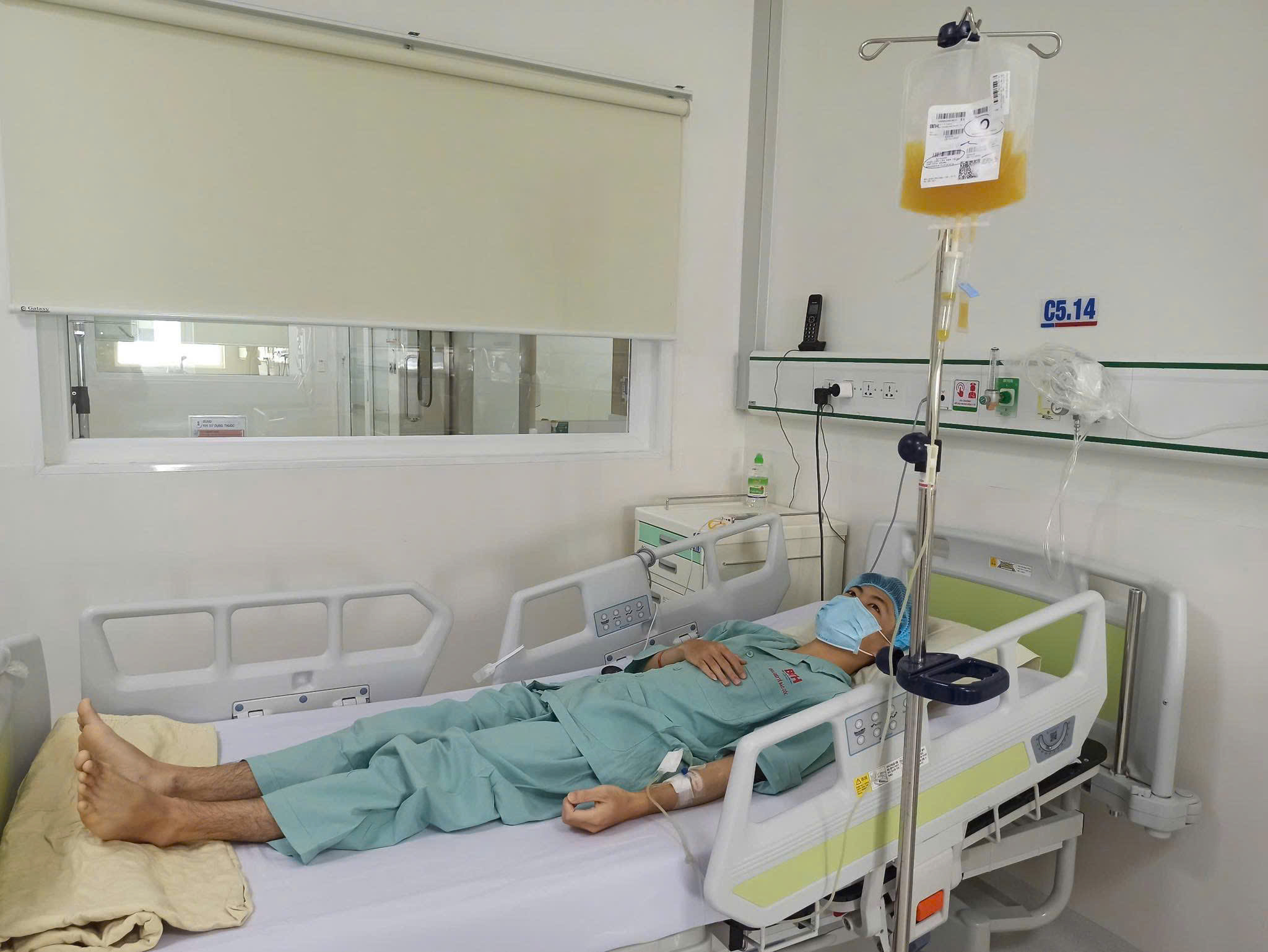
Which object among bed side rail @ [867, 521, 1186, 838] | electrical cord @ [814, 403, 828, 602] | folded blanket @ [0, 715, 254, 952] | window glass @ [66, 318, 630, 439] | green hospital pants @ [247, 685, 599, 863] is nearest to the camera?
folded blanket @ [0, 715, 254, 952]

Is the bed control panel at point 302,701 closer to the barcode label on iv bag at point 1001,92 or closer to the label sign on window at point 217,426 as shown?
the label sign on window at point 217,426

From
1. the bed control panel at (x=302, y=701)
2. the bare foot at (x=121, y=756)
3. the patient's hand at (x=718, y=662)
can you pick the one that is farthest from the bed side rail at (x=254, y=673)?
the patient's hand at (x=718, y=662)

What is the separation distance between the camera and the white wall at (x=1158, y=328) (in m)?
1.92

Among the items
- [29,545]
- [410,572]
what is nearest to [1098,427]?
[410,572]

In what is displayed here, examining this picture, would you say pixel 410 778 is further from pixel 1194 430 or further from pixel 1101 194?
pixel 1101 194

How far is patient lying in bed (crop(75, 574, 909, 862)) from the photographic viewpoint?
58.5 inches

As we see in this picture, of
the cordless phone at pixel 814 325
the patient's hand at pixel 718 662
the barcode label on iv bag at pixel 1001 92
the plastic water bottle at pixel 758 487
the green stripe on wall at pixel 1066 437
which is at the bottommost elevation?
the patient's hand at pixel 718 662

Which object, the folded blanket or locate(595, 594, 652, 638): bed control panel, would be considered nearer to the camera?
the folded blanket

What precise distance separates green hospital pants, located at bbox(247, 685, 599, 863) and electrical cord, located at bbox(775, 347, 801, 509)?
1700 millimetres

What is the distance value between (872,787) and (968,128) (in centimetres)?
110

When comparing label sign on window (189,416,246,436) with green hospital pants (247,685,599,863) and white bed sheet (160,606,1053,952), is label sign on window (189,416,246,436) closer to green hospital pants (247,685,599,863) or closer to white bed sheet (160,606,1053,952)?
green hospital pants (247,685,599,863)

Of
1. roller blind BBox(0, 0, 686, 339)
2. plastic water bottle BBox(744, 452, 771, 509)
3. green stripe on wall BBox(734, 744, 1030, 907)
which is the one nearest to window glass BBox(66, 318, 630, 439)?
roller blind BBox(0, 0, 686, 339)

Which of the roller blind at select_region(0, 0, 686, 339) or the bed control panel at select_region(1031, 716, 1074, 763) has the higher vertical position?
the roller blind at select_region(0, 0, 686, 339)

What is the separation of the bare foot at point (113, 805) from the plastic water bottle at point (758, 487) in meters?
2.30
